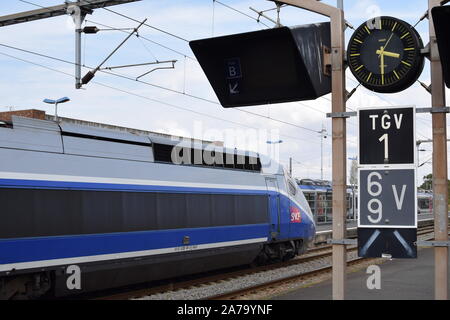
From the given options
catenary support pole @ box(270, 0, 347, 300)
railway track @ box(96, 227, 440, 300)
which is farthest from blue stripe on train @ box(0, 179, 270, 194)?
catenary support pole @ box(270, 0, 347, 300)

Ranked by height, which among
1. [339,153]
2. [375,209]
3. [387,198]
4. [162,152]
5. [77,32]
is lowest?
[375,209]

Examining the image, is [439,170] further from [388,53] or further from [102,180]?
[102,180]

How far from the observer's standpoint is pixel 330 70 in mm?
6094

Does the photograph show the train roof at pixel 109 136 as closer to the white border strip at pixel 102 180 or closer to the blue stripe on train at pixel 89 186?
the white border strip at pixel 102 180

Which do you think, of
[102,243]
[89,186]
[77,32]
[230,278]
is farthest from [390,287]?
[77,32]

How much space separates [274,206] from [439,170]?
11568 millimetres

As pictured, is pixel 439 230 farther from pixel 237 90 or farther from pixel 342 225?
pixel 237 90

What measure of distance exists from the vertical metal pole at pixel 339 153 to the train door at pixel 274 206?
10.9 metres

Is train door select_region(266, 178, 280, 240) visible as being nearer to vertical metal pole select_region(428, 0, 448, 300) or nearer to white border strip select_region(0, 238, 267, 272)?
white border strip select_region(0, 238, 267, 272)

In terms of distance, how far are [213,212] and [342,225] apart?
28.9ft

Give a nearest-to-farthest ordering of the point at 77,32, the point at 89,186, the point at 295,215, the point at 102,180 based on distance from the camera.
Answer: the point at 89,186, the point at 102,180, the point at 77,32, the point at 295,215

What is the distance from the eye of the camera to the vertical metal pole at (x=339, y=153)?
5.93 metres

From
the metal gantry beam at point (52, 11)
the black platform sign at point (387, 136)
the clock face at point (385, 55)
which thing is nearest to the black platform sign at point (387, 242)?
the black platform sign at point (387, 136)

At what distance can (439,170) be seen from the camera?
5.66 meters
